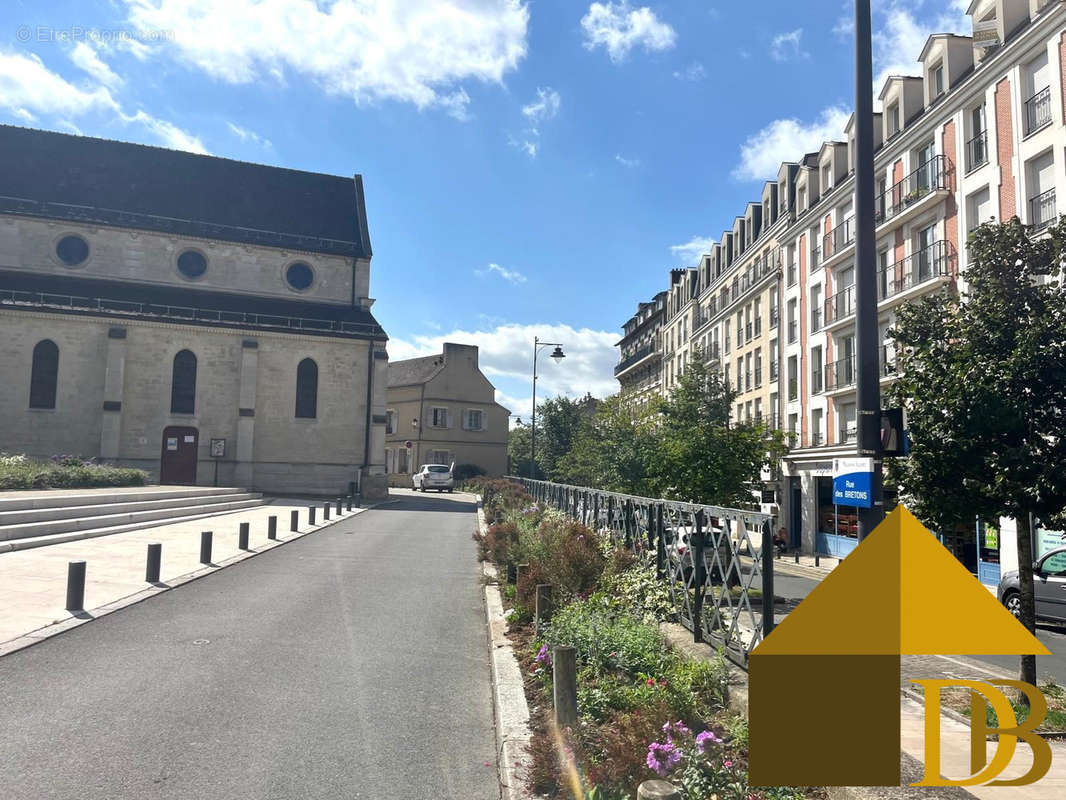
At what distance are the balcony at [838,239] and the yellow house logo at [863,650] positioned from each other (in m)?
27.6

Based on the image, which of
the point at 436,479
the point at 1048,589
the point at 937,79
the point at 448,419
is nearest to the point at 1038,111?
the point at 937,79

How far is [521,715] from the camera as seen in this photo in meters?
5.09

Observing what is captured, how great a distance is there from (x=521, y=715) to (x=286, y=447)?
111ft

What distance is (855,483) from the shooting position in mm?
5664

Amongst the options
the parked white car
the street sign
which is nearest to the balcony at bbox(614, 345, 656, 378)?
the parked white car

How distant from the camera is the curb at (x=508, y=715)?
4.14m

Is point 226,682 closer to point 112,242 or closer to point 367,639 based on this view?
point 367,639

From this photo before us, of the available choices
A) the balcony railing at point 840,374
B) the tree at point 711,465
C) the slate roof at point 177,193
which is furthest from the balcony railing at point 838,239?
the slate roof at point 177,193

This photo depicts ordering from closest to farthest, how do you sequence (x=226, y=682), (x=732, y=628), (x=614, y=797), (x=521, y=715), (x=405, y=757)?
1. (x=614, y=797)
2. (x=405, y=757)
3. (x=521, y=715)
4. (x=732, y=628)
5. (x=226, y=682)

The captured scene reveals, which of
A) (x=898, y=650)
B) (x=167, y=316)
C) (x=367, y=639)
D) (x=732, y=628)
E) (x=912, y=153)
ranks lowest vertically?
(x=367, y=639)

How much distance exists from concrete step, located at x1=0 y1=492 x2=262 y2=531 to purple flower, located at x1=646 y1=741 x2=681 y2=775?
14200 millimetres

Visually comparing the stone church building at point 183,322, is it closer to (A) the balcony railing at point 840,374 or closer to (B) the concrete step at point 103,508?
(B) the concrete step at point 103,508

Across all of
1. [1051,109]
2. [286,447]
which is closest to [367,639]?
[1051,109]

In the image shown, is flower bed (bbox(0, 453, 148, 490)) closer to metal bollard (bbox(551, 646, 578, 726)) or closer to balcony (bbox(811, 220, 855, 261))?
metal bollard (bbox(551, 646, 578, 726))
